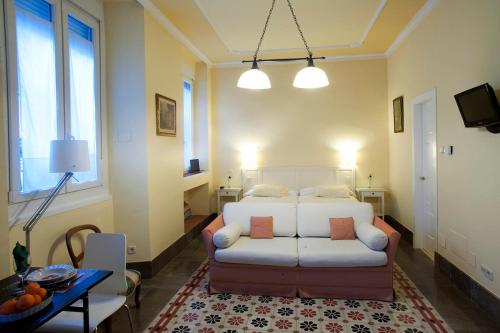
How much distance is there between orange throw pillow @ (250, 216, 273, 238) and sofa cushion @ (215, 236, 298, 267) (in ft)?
0.83

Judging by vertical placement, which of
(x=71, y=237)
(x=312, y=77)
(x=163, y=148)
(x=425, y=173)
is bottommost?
(x=71, y=237)

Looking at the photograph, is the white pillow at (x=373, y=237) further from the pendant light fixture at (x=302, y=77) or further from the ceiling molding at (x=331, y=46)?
the ceiling molding at (x=331, y=46)

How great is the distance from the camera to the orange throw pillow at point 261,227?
366cm

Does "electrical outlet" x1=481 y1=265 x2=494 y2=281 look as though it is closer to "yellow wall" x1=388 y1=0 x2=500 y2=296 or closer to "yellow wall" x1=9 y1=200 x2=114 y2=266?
"yellow wall" x1=388 y1=0 x2=500 y2=296

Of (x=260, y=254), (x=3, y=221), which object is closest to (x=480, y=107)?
(x=260, y=254)

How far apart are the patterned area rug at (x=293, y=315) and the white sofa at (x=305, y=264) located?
103 millimetres

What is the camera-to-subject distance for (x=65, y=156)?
2.35 metres

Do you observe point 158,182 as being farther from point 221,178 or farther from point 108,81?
point 221,178

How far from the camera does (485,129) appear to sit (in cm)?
275

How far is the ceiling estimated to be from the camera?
386 cm

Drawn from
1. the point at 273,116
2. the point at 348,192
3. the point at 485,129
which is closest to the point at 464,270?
the point at 485,129

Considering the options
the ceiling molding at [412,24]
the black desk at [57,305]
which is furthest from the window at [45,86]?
the ceiling molding at [412,24]

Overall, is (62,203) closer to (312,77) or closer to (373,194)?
(312,77)

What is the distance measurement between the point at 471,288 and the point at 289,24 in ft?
12.3
